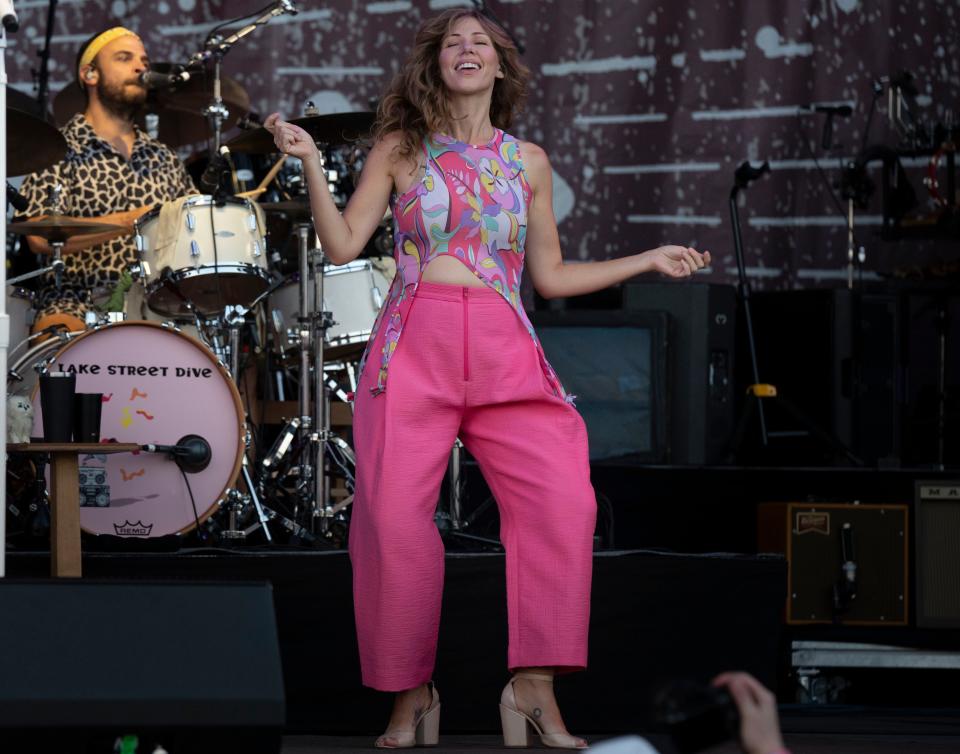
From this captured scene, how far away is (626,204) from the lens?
6867mm

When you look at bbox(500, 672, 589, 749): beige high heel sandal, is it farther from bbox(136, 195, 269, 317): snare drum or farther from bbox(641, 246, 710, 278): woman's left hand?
bbox(136, 195, 269, 317): snare drum

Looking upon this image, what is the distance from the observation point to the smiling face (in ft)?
11.4

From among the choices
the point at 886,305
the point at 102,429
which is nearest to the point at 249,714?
the point at 102,429

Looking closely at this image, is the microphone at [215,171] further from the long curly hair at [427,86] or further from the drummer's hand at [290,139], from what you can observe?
the drummer's hand at [290,139]

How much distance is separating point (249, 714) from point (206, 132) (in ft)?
16.8

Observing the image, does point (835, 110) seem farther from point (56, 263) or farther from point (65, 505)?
point (65, 505)

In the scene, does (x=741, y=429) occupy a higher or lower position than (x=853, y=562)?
higher

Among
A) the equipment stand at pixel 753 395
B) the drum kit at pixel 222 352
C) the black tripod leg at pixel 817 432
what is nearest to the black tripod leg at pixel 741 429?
the equipment stand at pixel 753 395

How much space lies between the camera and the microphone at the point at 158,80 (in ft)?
19.8

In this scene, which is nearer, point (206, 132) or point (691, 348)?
point (691, 348)

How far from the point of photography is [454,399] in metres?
3.42

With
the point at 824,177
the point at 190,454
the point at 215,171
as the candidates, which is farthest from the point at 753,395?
the point at 190,454

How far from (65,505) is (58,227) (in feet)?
6.17

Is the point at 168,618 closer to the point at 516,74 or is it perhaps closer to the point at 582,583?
the point at 582,583
